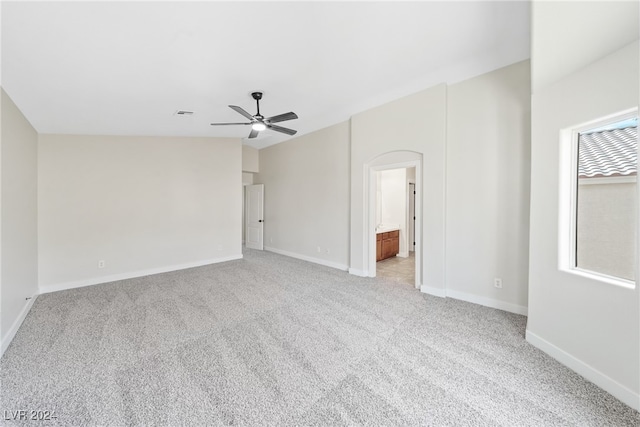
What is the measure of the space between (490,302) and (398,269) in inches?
79.2

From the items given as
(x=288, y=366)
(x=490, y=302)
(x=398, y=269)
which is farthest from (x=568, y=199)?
(x=398, y=269)

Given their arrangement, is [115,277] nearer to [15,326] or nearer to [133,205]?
[133,205]

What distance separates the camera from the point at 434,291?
12.1ft

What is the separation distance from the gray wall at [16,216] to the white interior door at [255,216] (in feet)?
14.2

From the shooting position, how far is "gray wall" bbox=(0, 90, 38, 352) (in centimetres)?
256

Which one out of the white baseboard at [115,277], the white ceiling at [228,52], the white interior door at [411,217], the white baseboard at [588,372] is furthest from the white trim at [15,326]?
the white interior door at [411,217]

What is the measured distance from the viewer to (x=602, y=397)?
5.71ft

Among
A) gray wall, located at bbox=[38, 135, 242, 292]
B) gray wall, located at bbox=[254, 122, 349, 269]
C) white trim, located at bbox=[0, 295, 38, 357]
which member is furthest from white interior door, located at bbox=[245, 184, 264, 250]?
white trim, located at bbox=[0, 295, 38, 357]

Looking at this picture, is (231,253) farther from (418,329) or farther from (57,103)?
(418,329)

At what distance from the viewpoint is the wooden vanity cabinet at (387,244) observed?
A: 577 cm

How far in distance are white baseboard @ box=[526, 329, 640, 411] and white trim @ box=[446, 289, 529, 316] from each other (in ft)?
2.14

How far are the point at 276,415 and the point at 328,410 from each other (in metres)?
0.34

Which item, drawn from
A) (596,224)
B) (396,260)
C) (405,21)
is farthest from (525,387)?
(396,260)

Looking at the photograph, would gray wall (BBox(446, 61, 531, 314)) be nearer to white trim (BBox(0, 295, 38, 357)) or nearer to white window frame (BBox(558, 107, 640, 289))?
white window frame (BBox(558, 107, 640, 289))
